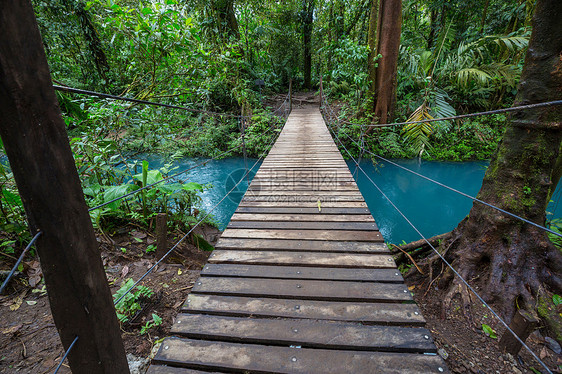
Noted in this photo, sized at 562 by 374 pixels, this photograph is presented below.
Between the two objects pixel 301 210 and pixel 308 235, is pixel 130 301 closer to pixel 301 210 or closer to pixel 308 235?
pixel 308 235

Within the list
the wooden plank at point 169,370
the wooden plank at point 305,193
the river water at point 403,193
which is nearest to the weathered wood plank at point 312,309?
the wooden plank at point 169,370

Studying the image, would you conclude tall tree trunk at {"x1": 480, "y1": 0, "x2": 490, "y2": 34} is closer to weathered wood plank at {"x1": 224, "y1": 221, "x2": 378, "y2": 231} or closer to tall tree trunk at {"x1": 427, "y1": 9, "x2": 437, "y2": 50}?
tall tree trunk at {"x1": 427, "y1": 9, "x2": 437, "y2": 50}

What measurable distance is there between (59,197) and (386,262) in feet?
5.35

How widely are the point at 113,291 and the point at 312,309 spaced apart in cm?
158

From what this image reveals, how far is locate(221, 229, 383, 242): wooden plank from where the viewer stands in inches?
71.8

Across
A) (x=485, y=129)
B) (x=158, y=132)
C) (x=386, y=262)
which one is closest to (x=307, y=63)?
(x=485, y=129)

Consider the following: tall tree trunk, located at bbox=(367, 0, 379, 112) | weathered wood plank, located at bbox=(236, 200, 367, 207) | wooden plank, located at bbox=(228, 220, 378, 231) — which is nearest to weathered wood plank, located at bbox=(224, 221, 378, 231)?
wooden plank, located at bbox=(228, 220, 378, 231)

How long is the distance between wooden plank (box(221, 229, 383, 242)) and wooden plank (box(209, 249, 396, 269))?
0.18m

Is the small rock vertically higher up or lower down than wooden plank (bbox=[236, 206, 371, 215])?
lower down

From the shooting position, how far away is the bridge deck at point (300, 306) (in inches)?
40.1

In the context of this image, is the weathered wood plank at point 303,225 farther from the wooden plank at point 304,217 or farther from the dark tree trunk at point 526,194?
the dark tree trunk at point 526,194

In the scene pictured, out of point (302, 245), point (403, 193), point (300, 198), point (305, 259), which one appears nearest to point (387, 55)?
point (403, 193)

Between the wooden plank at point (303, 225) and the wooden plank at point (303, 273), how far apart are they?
0.48m

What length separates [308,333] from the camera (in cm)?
112
